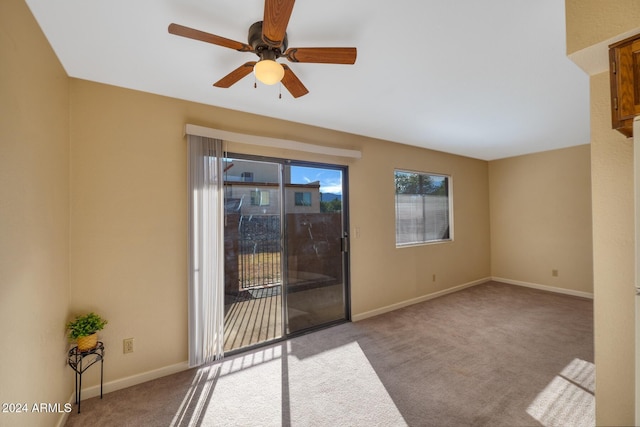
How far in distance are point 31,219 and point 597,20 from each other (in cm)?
296

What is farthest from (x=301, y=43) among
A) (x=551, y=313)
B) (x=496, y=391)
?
(x=551, y=313)

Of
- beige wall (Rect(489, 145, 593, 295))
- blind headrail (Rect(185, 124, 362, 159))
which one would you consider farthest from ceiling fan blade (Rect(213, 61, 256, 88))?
beige wall (Rect(489, 145, 593, 295))

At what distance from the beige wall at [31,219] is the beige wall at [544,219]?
651 cm

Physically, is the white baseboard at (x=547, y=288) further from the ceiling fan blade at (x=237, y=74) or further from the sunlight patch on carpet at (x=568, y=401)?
the ceiling fan blade at (x=237, y=74)

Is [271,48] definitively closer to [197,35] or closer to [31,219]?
[197,35]

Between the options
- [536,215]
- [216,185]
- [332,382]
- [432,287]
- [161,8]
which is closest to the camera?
[161,8]

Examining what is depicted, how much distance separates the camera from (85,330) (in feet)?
6.74

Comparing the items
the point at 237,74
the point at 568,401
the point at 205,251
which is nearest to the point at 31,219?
the point at 205,251

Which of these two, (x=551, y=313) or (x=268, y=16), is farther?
(x=551, y=313)

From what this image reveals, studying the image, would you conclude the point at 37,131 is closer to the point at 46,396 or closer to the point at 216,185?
the point at 216,185

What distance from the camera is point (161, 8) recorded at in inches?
59.3

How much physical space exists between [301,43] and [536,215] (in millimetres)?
5410

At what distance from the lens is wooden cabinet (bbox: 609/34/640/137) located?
109cm

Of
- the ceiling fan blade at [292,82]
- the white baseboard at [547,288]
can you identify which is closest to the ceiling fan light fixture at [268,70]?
the ceiling fan blade at [292,82]
